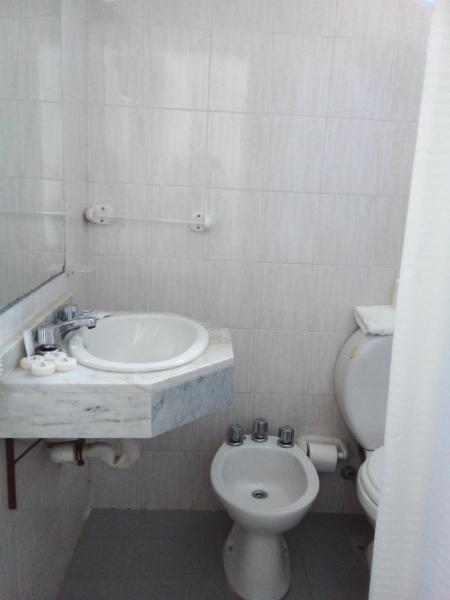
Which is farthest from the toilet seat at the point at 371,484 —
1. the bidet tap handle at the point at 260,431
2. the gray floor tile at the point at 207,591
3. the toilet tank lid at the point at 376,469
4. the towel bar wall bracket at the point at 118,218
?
the towel bar wall bracket at the point at 118,218

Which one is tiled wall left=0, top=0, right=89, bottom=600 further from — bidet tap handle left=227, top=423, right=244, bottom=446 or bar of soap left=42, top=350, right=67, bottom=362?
bidet tap handle left=227, top=423, right=244, bottom=446

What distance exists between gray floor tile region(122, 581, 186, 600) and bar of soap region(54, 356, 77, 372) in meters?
0.93

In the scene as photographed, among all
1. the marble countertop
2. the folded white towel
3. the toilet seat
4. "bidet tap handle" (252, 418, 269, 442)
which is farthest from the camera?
Answer: "bidet tap handle" (252, 418, 269, 442)

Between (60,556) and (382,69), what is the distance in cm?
203

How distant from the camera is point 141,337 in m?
1.53

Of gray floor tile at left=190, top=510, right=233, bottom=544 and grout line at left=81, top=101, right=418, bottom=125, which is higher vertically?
grout line at left=81, top=101, right=418, bottom=125

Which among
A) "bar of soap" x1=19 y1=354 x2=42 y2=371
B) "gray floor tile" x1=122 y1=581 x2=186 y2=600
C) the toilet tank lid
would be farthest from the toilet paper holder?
"bar of soap" x1=19 y1=354 x2=42 y2=371

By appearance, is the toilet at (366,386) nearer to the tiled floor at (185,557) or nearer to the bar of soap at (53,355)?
the tiled floor at (185,557)

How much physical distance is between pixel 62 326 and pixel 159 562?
3.26ft

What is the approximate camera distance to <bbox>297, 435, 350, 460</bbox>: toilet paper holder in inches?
71.0

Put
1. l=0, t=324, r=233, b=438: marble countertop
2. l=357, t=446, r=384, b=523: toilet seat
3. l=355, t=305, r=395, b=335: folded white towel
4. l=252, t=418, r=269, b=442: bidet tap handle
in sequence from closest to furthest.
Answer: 1. l=0, t=324, r=233, b=438: marble countertop
2. l=357, t=446, r=384, b=523: toilet seat
3. l=355, t=305, r=395, b=335: folded white towel
4. l=252, t=418, r=269, b=442: bidet tap handle

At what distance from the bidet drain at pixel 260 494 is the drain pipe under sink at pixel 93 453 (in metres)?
0.53

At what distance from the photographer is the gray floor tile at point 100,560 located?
5.13 feet

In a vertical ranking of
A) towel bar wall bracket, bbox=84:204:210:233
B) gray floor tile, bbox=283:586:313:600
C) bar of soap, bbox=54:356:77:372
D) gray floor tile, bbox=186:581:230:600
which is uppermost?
towel bar wall bracket, bbox=84:204:210:233
